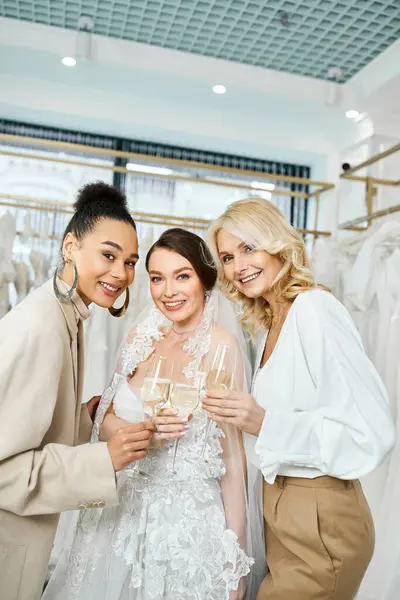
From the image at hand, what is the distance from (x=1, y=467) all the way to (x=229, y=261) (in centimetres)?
101

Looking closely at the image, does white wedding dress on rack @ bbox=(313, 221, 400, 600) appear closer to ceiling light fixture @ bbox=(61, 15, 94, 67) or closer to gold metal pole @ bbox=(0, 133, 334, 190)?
gold metal pole @ bbox=(0, 133, 334, 190)

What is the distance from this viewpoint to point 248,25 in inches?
166

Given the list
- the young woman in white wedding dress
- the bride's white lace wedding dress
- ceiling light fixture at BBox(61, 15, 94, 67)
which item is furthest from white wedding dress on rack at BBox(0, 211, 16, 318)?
the bride's white lace wedding dress

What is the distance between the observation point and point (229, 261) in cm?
207

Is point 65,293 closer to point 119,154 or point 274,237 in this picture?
point 274,237

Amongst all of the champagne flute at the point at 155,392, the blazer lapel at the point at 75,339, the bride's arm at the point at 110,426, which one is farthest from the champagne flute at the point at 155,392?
the bride's arm at the point at 110,426

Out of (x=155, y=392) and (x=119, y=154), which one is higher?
(x=119, y=154)

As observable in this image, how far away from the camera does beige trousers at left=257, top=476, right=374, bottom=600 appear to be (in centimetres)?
164

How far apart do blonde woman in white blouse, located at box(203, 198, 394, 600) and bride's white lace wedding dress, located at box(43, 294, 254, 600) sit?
140mm

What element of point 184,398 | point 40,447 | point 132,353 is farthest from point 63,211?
point 184,398

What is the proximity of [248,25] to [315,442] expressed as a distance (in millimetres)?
3519

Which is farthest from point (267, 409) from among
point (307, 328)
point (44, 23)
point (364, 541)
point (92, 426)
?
point (44, 23)

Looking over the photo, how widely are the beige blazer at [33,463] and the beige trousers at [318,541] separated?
0.52 metres

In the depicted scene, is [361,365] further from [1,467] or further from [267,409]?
[1,467]
